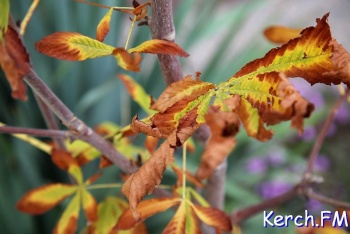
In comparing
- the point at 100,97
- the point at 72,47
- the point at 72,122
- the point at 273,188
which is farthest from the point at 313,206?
the point at 72,47

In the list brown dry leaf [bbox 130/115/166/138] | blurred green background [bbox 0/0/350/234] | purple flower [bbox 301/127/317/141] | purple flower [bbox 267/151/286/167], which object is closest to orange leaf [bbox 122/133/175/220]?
brown dry leaf [bbox 130/115/166/138]

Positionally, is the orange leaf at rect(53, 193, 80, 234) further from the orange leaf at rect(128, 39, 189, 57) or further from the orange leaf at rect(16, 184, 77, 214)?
the orange leaf at rect(128, 39, 189, 57)

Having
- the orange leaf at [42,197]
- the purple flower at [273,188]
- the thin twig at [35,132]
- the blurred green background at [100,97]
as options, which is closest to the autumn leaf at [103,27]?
the thin twig at [35,132]

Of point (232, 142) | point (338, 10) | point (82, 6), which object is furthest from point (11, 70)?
point (338, 10)

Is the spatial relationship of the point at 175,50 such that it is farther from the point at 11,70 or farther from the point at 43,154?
the point at 43,154

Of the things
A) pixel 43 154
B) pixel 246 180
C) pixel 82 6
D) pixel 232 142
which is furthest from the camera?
pixel 246 180

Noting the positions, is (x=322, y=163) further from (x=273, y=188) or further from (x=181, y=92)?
(x=181, y=92)

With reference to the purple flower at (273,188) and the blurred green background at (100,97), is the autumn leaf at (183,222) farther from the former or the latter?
the purple flower at (273,188)
